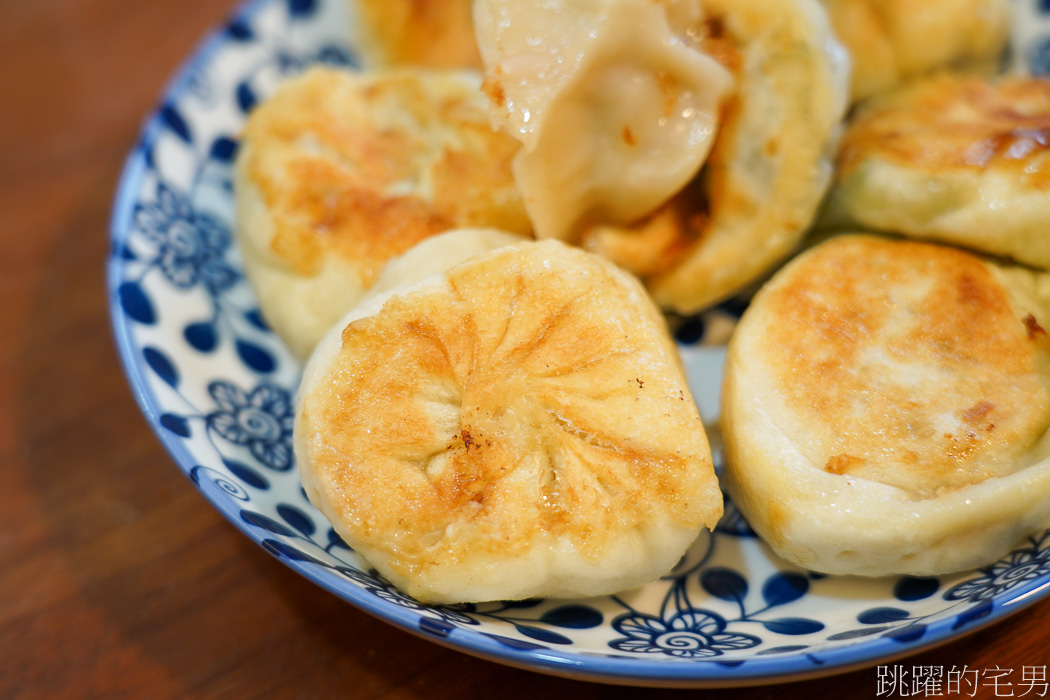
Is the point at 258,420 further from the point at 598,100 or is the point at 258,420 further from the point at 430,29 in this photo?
the point at 430,29

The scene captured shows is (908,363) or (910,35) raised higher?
(910,35)

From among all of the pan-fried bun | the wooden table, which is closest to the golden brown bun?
the pan-fried bun

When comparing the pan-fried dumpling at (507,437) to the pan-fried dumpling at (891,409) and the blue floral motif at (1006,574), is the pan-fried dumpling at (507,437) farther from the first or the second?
the blue floral motif at (1006,574)

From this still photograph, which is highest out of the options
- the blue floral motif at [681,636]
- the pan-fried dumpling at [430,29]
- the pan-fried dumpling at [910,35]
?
the pan-fried dumpling at [430,29]

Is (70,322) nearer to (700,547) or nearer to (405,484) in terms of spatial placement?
(405,484)

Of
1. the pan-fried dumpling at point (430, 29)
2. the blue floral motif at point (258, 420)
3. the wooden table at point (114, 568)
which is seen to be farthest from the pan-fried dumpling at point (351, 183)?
the wooden table at point (114, 568)

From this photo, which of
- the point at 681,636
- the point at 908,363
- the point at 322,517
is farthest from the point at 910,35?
the point at 322,517
